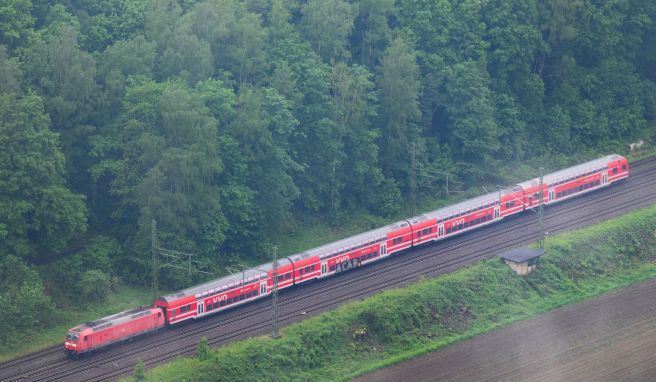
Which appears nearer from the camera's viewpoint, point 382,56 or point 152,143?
point 152,143

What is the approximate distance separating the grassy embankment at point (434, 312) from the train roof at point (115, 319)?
19.0 ft

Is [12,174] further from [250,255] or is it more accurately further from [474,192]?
[474,192]

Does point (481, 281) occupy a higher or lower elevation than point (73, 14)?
lower

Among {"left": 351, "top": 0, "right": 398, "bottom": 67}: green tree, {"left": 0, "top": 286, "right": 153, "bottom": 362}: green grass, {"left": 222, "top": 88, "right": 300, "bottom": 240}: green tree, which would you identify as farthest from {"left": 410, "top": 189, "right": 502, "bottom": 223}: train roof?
{"left": 0, "top": 286, "right": 153, "bottom": 362}: green grass

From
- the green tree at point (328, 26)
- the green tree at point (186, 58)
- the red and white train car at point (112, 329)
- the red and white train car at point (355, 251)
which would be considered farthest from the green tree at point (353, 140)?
the red and white train car at point (112, 329)

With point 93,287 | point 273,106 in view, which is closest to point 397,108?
point 273,106

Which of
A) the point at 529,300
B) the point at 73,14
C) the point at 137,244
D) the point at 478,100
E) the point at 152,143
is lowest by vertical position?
the point at 529,300

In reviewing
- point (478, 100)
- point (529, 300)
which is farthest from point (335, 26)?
point (529, 300)

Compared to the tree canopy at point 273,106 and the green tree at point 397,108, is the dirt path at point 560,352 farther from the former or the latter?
the green tree at point 397,108

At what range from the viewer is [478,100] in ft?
381

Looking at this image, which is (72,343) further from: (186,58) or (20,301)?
(186,58)

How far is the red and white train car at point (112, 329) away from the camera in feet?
279

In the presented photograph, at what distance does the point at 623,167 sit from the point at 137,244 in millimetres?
47540

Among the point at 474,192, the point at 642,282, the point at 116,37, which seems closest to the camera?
the point at 642,282
